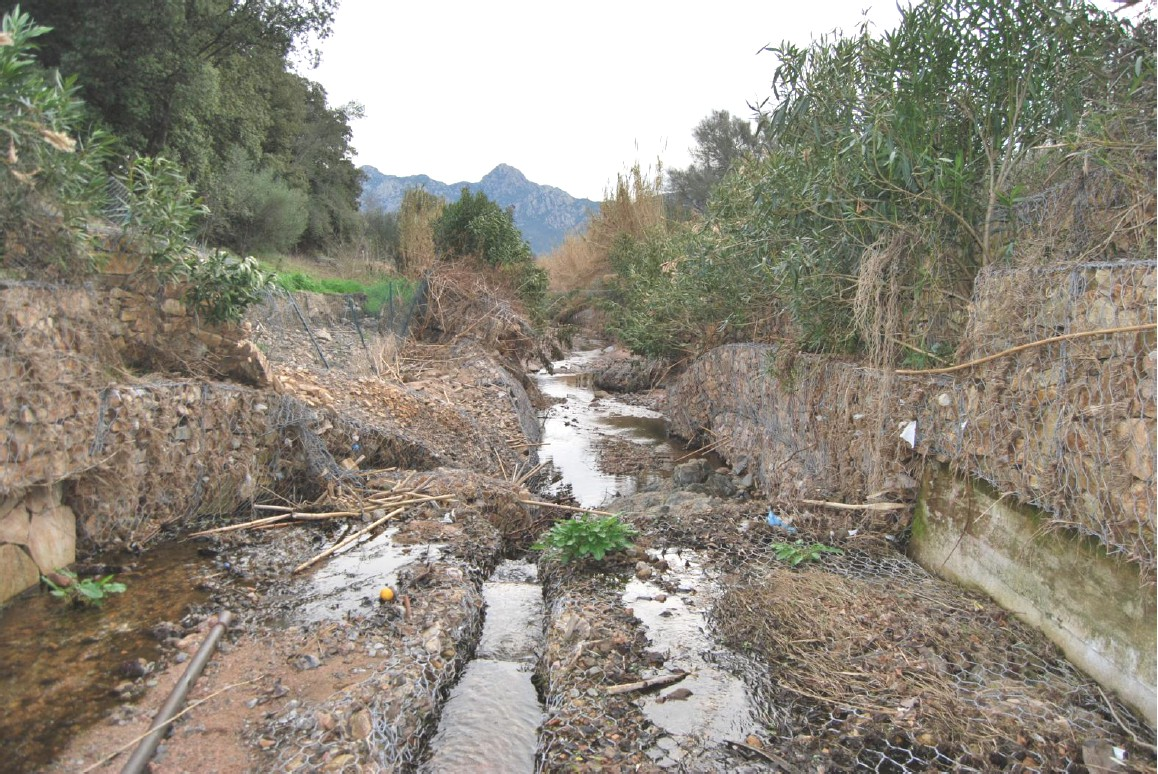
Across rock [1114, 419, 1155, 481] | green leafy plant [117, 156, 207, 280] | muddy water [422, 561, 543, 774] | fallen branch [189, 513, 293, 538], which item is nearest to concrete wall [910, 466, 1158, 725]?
rock [1114, 419, 1155, 481]

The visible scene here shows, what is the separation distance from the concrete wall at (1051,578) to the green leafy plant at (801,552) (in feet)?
2.46

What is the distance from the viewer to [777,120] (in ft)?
21.3

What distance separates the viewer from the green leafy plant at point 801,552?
535 cm

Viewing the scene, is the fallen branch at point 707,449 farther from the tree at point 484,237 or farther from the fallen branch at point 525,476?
the tree at point 484,237

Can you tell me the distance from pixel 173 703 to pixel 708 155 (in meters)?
32.9

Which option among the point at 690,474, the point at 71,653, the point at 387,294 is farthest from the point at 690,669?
the point at 387,294

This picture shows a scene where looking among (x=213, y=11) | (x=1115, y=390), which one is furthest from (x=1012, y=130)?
(x=213, y=11)

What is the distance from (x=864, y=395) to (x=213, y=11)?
1540cm

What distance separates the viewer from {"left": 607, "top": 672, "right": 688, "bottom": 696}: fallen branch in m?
3.90

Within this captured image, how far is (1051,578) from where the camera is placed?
3861 millimetres

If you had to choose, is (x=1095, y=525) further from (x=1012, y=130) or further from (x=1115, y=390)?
(x=1012, y=130)

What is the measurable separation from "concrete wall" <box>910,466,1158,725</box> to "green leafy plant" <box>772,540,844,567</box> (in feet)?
2.46

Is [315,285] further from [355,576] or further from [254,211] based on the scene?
[355,576]

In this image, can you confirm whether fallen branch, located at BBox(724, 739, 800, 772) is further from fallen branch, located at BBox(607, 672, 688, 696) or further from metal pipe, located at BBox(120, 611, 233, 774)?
metal pipe, located at BBox(120, 611, 233, 774)
